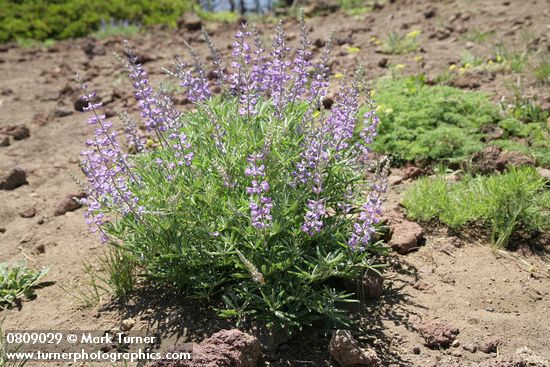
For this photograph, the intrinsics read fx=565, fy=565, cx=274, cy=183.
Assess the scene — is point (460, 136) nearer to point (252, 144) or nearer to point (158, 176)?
point (252, 144)

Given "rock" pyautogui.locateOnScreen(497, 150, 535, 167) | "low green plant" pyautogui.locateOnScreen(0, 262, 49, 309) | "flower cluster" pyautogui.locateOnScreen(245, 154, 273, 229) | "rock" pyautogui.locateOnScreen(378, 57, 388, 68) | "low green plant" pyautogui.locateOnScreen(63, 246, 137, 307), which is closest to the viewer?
"flower cluster" pyautogui.locateOnScreen(245, 154, 273, 229)

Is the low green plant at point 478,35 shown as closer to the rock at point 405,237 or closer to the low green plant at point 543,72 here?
the low green plant at point 543,72

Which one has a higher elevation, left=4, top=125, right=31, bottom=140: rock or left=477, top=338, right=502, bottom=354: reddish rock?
left=4, top=125, right=31, bottom=140: rock

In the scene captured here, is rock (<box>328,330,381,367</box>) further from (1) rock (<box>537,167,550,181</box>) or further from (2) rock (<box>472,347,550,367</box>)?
(1) rock (<box>537,167,550,181</box>)

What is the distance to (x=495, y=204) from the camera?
4.40 meters

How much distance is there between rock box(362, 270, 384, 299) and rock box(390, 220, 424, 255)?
506mm

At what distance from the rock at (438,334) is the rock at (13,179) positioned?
4.51m

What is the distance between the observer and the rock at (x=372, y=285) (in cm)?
378

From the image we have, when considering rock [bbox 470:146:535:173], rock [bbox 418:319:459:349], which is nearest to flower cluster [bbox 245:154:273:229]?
rock [bbox 418:319:459:349]

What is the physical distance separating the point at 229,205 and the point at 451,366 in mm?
1615

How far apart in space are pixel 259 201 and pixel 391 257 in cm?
144

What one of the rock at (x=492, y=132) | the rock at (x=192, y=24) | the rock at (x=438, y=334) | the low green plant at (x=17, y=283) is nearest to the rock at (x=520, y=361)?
the rock at (x=438, y=334)

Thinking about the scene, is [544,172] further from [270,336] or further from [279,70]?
[270,336]

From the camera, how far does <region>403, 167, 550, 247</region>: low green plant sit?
4330mm
